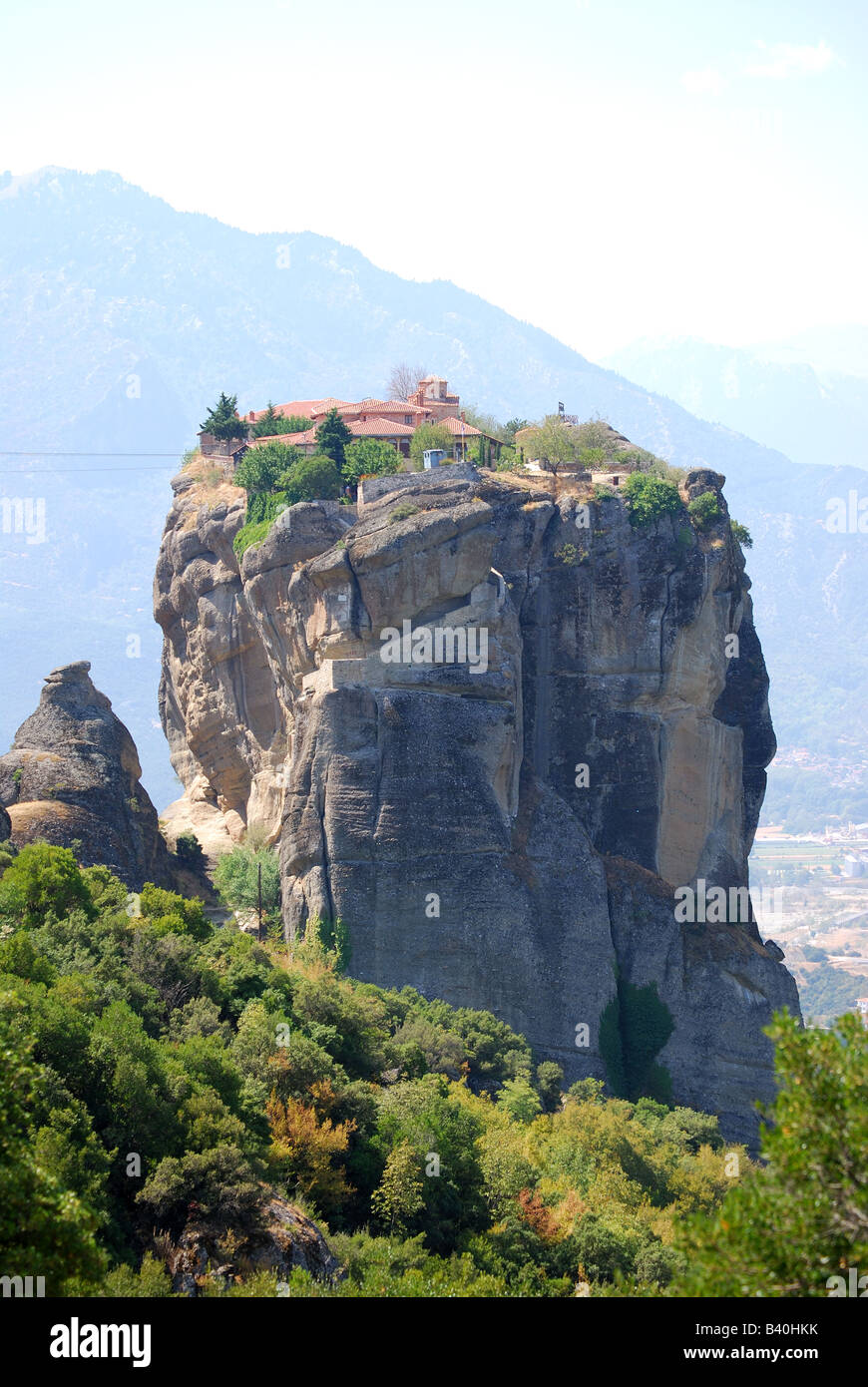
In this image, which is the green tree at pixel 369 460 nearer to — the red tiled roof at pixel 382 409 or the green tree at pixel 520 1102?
the red tiled roof at pixel 382 409

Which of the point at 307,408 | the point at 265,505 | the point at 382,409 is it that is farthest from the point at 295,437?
the point at 307,408

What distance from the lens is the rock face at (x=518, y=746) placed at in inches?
2233

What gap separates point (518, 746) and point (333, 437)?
14.2 meters

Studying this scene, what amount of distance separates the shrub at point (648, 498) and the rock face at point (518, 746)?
0.52 meters

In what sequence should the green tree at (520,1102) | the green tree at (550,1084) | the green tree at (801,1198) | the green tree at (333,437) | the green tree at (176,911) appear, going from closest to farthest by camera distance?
1. the green tree at (801,1198)
2. the green tree at (176,911)
3. the green tree at (520,1102)
4. the green tree at (550,1084)
5. the green tree at (333,437)

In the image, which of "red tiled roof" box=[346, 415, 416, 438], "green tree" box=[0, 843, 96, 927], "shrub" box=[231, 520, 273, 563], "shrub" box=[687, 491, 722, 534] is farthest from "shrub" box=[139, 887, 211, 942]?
"red tiled roof" box=[346, 415, 416, 438]

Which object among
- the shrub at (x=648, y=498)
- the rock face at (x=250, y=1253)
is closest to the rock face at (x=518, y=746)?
the shrub at (x=648, y=498)

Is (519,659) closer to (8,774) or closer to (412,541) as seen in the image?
(412,541)

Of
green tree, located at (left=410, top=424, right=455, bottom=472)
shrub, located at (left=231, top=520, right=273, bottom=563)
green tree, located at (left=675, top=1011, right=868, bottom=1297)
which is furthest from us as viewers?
green tree, located at (left=410, top=424, right=455, bottom=472)

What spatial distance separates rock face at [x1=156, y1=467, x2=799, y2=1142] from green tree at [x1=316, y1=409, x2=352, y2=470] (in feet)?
12.4

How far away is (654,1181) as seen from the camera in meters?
48.2

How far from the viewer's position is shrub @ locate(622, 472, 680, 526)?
209 feet

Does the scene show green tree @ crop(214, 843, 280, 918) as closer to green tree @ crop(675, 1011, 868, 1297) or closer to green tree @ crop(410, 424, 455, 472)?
green tree @ crop(410, 424, 455, 472)
